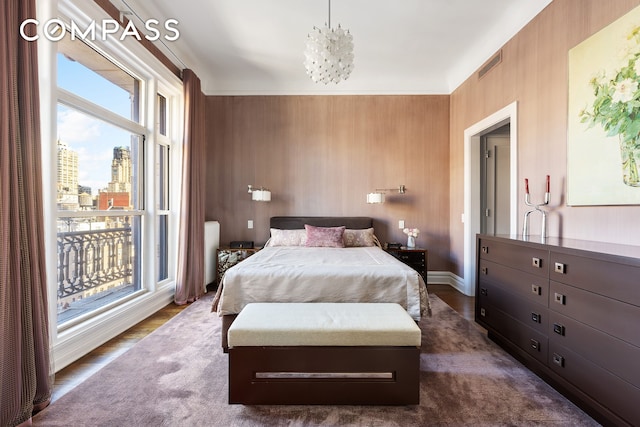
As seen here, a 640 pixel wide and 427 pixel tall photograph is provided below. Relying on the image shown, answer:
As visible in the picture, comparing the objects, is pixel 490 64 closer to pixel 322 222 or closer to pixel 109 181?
pixel 322 222

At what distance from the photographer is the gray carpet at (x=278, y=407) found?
5.36ft

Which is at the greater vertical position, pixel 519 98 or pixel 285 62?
pixel 285 62

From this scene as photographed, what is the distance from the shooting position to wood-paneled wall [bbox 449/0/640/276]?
79.7 inches

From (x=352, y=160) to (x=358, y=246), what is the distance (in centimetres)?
138

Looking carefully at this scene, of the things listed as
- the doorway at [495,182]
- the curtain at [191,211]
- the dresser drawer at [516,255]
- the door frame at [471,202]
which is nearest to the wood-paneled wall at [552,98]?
the dresser drawer at [516,255]

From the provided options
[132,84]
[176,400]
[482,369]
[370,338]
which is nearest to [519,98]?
[482,369]

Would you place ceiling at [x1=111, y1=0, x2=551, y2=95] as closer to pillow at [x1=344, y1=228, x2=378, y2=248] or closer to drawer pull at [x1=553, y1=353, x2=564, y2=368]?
pillow at [x1=344, y1=228, x2=378, y2=248]

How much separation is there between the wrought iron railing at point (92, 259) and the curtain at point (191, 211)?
568 mm

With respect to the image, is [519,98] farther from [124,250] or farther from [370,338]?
[124,250]

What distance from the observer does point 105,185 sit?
287cm

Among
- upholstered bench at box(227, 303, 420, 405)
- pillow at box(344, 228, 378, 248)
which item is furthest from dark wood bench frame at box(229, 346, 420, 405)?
pillow at box(344, 228, 378, 248)

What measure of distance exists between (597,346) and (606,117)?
58.4 inches

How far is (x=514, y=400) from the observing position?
1803mm

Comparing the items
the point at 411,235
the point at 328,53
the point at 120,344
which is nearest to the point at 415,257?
the point at 411,235
